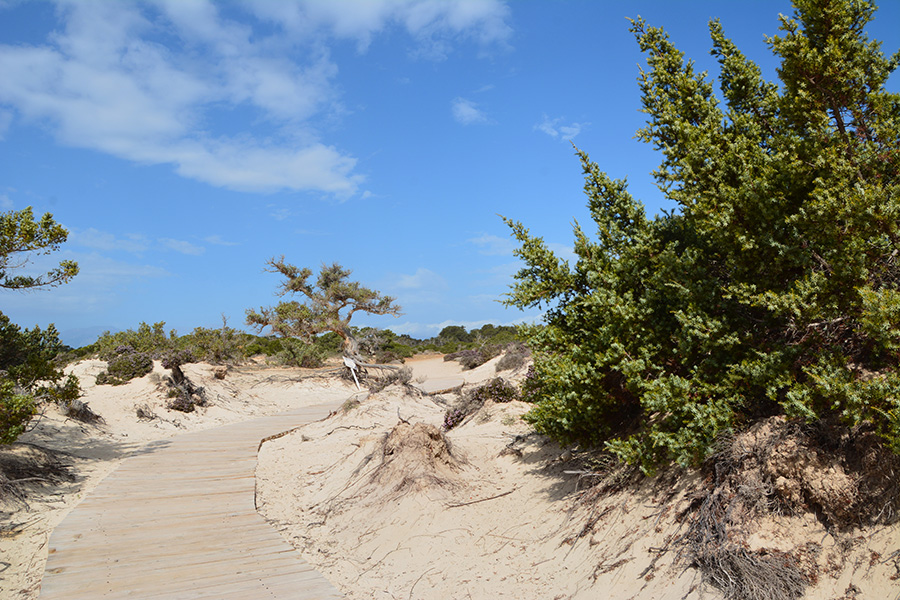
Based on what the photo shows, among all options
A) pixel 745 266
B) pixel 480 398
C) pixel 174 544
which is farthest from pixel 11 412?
pixel 745 266

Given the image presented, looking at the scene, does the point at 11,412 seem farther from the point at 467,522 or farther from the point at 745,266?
the point at 745,266

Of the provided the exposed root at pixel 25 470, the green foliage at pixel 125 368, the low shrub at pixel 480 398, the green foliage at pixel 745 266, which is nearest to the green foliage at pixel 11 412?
the exposed root at pixel 25 470

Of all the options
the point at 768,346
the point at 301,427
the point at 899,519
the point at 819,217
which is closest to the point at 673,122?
the point at 819,217

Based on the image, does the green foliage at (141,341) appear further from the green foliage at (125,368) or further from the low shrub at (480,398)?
the low shrub at (480,398)

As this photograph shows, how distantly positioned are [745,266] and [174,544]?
7.42 metres

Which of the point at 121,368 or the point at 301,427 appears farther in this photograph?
the point at 121,368

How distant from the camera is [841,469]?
437 centimetres

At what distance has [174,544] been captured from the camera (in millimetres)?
7074

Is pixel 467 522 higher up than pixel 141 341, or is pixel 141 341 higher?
pixel 141 341

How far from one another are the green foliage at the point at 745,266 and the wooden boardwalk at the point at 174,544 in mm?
3780

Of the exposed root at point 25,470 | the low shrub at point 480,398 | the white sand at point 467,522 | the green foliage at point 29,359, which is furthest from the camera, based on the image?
the low shrub at point 480,398

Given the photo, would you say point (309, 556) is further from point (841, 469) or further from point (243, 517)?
point (841, 469)

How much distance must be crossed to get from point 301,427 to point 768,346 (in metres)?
11.7

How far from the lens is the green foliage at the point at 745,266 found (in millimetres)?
4520
